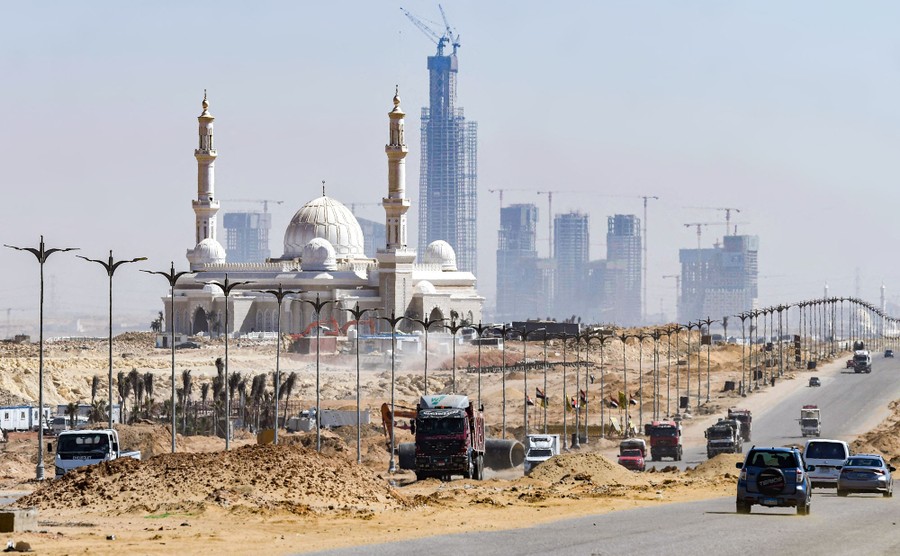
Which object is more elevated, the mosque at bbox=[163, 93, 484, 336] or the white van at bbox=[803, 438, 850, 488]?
the mosque at bbox=[163, 93, 484, 336]

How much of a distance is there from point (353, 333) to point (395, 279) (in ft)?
22.4

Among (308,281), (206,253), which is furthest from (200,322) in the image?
(308,281)

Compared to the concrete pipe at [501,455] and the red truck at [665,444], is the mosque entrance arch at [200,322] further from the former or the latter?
the concrete pipe at [501,455]

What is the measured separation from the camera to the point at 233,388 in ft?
346

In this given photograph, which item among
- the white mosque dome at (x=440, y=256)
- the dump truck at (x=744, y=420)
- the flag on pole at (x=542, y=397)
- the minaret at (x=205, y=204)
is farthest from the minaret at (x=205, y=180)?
the dump truck at (x=744, y=420)

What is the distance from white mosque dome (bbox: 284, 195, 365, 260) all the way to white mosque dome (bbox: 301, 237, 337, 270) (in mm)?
6386

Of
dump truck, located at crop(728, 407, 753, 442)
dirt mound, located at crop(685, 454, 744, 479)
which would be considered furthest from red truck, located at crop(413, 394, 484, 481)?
dump truck, located at crop(728, 407, 753, 442)

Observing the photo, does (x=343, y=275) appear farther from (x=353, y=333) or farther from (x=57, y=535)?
(x=57, y=535)

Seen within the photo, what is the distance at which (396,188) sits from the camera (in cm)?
15488

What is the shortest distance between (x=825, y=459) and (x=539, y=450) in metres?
16.2

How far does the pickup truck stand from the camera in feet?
155

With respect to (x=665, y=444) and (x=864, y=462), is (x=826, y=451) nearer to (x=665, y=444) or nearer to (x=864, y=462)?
(x=864, y=462)

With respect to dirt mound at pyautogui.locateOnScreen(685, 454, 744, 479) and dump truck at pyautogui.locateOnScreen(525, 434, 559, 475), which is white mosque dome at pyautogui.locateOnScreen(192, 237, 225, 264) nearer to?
dump truck at pyautogui.locateOnScreen(525, 434, 559, 475)

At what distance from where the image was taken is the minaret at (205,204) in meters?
159
